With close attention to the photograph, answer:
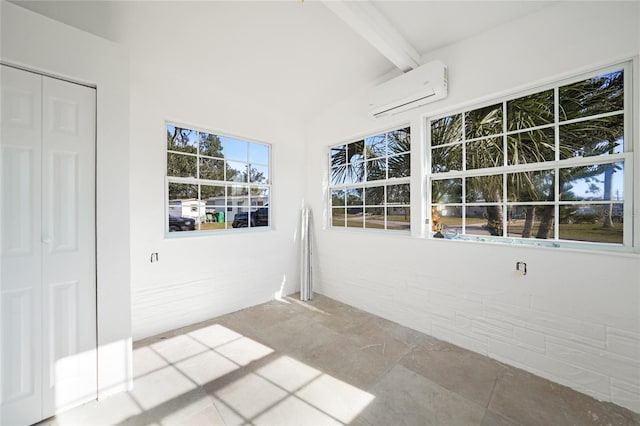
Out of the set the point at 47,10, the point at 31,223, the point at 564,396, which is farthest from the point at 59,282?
the point at 564,396

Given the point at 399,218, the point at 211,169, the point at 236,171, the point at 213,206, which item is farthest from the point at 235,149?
the point at 399,218

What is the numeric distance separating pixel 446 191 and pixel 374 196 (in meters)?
0.97

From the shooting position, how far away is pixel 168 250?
2.90m

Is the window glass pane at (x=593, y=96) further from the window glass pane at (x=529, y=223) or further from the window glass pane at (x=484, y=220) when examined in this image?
the window glass pane at (x=484, y=220)

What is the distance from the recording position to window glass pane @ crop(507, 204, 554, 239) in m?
2.17

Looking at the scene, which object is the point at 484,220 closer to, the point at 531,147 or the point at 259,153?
the point at 531,147

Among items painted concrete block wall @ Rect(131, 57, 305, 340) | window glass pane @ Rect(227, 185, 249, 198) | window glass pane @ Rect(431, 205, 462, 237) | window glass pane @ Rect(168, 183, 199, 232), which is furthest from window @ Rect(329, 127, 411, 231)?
window glass pane @ Rect(168, 183, 199, 232)

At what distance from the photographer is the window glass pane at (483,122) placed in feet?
7.92

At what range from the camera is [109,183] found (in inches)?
73.4

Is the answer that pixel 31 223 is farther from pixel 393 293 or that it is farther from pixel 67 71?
pixel 393 293

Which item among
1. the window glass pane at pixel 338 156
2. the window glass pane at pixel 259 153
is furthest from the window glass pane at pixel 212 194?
the window glass pane at pixel 338 156

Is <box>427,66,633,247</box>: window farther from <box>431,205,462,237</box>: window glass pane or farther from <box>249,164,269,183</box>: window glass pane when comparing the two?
<box>249,164,269,183</box>: window glass pane

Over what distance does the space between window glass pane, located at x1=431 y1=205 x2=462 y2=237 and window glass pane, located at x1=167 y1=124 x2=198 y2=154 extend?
2976 millimetres

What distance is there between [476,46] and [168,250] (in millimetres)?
3812
